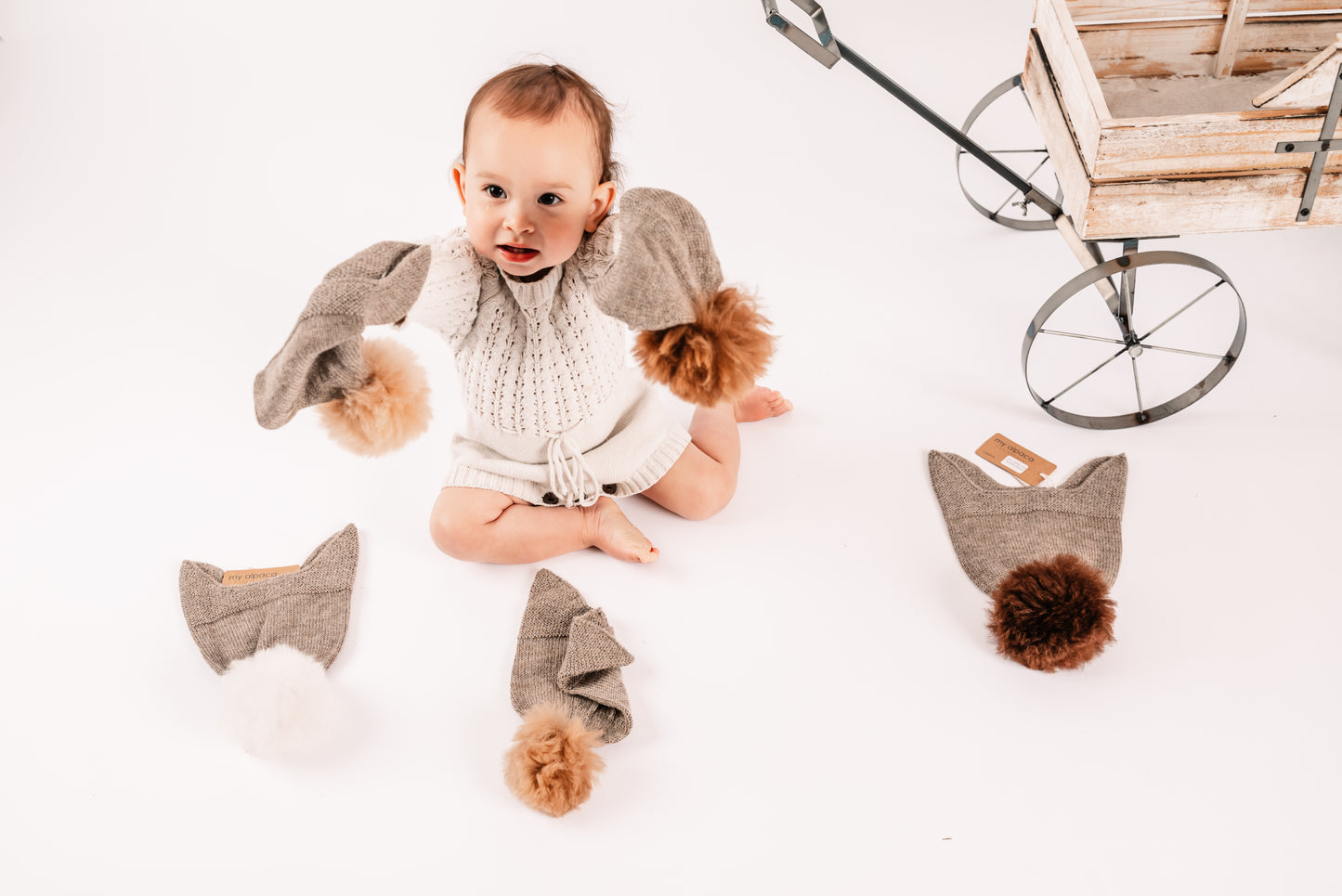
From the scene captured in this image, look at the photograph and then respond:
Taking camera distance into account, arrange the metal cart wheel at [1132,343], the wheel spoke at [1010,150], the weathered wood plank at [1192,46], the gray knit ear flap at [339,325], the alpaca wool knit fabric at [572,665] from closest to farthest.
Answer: the gray knit ear flap at [339,325] → the alpaca wool knit fabric at [572,665] → the metal cart wheel at [1132,343] → the weathered wood plank at [1192,46] → the wheel spoke at [1010,150]

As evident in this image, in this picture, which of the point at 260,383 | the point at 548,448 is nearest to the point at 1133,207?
the point at 548,448

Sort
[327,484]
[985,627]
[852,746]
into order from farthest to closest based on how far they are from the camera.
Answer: [327,484], [985,627], [852,746]

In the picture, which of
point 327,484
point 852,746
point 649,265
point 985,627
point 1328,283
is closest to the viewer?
point 649,265

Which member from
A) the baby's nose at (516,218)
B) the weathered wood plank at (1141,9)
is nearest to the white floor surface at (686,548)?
the weathered wood plank at (1141,9)

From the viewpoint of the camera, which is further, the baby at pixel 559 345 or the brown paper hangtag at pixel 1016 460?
the brown paper hangtag at pixel 1016 460

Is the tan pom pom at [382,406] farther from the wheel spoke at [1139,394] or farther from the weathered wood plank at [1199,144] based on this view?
the wheel spoke at [1139,394]

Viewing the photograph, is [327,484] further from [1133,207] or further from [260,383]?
[1133,207]

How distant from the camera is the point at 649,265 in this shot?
133 cm

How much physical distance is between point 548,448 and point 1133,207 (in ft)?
3.20

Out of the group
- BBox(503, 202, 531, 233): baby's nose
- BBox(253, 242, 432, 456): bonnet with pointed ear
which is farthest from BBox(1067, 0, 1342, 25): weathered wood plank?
BBox(253, 242, 432, 456): bonnet with pointed ear

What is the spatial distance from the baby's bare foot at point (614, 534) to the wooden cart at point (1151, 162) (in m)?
0.73

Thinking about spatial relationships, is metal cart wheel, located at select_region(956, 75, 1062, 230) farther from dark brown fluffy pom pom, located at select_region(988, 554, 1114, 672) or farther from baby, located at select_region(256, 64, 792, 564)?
dark brown fluffy pom pom, located at select_region(988, 554, 1114, 672)

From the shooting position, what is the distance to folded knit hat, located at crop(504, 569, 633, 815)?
4.65 ft

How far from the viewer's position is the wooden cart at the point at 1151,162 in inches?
64.3
